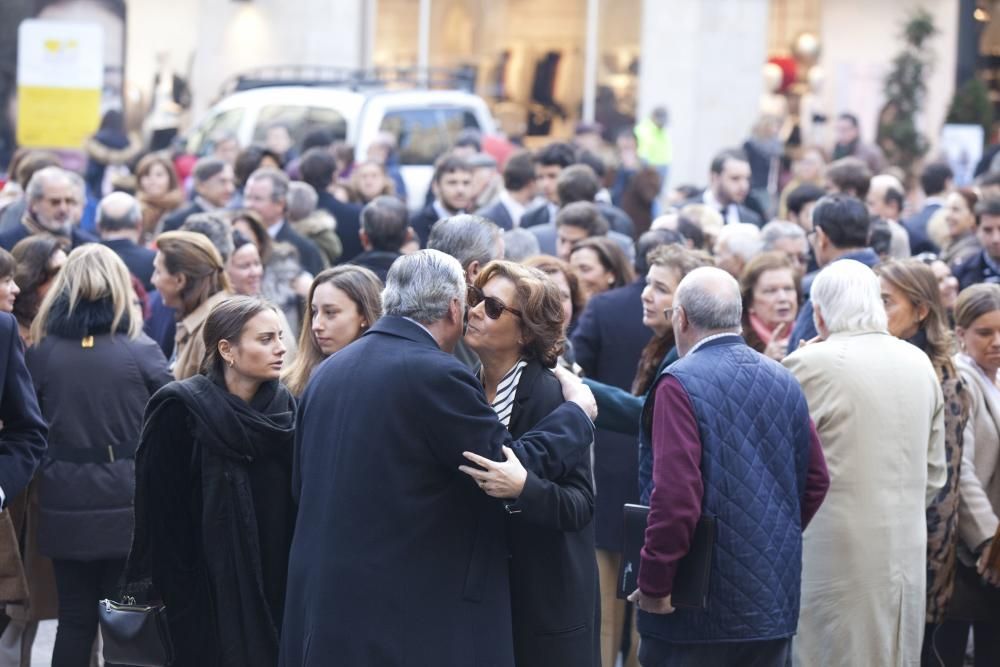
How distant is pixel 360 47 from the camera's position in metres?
25.3

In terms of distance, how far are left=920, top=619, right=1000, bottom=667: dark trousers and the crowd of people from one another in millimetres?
22

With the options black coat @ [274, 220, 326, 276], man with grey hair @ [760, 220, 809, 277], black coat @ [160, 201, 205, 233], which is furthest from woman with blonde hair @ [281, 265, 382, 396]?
black coat @ [160, 201, 205, 233]

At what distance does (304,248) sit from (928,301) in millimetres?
4325

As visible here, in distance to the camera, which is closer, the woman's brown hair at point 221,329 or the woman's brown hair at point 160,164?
the woman's brown hair at point 221,329

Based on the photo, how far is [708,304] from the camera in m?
5.48

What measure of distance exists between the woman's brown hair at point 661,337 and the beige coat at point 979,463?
47.5 inches

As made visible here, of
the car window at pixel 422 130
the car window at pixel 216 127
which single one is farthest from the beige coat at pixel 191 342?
the car window at pixel 422 130

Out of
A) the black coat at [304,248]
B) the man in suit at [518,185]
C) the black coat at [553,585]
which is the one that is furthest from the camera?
the man in suit at [518,185]

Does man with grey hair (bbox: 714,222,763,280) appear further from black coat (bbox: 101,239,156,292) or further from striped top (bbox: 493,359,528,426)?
striped top (bbox: 493,359,528,426)

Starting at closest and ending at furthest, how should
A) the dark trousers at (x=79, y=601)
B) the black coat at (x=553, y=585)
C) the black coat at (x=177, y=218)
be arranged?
1. the black coat at (x=553, y=585)
2. the dark trousers at (x=79, y=601)
3. the black coat at (x=177, y=218)

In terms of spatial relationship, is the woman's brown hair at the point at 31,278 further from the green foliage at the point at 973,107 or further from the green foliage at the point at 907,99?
the green foliage at the point at 973,107

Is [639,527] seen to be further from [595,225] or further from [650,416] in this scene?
[595,225]

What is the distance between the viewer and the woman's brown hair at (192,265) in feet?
23.8

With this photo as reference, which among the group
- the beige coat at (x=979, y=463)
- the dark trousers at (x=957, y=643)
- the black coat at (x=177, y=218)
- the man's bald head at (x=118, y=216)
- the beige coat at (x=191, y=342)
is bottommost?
the dark trousers at (x=957, y=643)
